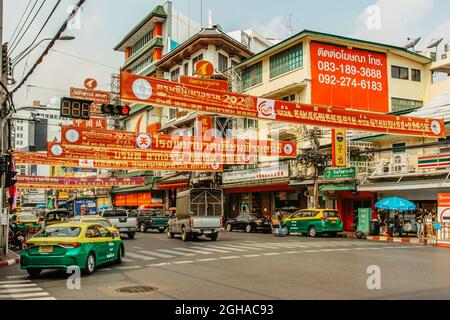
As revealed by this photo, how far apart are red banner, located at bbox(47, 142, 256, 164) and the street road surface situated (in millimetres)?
14488

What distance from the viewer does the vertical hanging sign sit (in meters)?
31.7

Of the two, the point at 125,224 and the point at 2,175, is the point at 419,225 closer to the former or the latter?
the point at 125,224

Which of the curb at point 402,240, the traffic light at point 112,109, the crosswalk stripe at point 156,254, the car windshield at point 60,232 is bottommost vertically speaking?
the curb at point 402,240


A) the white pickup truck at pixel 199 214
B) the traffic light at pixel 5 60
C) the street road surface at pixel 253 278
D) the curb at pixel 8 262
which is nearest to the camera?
the street road surface at pixel 253 278

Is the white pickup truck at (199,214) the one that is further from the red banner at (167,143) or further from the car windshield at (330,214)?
the car windshield at (330,214)

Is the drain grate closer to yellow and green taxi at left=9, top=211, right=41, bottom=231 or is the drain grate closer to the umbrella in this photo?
yellow and green taxi at left=9, top=211, right=41, bottom=231

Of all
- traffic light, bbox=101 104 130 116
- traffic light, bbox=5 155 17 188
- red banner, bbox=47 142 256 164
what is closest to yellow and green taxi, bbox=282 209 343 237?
red banner, bbox=47 142 256 164

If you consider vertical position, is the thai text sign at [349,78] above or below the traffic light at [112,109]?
above

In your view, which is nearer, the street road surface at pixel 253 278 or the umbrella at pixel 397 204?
the street road surface at pixel 253 278

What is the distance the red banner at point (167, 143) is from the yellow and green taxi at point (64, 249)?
14.1m

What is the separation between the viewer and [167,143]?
102 ft

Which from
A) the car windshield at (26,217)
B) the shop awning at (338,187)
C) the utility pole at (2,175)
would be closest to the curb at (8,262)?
the utility pole at (2,175)

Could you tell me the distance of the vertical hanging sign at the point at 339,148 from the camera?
1248 inches

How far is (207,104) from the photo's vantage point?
60.3 ft
